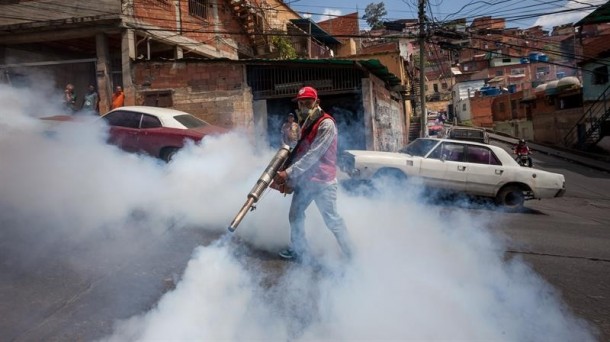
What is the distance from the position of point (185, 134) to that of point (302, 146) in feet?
14.5

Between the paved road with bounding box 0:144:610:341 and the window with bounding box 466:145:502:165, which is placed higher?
the window with bounding box 466:145:502:165

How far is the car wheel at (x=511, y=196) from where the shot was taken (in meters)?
9.07

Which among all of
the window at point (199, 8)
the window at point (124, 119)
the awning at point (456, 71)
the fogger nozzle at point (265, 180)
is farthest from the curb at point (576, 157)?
the awning at point (456, 71)

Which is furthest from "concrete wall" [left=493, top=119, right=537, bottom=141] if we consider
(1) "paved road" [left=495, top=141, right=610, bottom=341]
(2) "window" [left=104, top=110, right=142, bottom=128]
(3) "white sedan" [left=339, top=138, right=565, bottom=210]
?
(2) "window" [left=104, top=110, right=142, bottom=128]

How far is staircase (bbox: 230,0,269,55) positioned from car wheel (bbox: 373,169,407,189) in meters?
11.9

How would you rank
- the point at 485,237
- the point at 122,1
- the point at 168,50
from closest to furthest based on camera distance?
the point at 485,237 → the point at 122,1 → the point at 168,50

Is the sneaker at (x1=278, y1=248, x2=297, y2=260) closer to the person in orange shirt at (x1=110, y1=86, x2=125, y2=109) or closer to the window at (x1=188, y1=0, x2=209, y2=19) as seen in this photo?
the person in orange shirt at (x1=110, y1=86, x2=125, y2=109)

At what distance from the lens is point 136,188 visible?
5578 millimetres

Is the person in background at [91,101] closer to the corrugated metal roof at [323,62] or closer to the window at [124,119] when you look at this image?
the corrugated metal roof at [323,62]

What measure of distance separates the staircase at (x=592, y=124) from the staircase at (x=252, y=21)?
19.8 m

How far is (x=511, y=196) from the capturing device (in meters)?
9.12

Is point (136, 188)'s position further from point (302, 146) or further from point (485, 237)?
point (485, 237)

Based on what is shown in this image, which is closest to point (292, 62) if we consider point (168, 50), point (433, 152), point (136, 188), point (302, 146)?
point (168, 50)

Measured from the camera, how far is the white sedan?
28.1 feet
